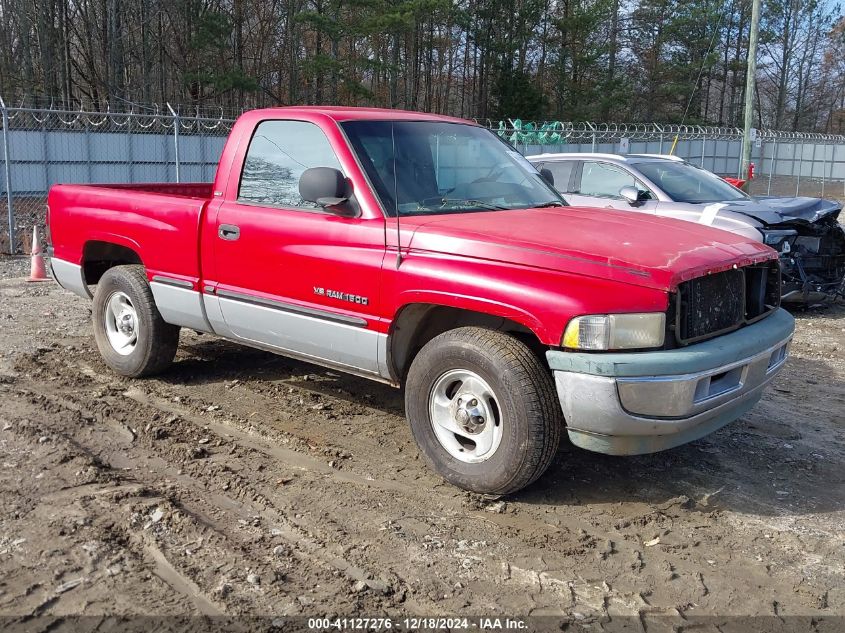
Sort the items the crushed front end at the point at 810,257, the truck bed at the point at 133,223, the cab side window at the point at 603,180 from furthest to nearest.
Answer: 1. the cab side window at the point at 603,180
2. the crushed front end at the point at 810,257
3. the truck bed at the point at 133,223

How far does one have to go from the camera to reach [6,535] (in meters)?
3.72

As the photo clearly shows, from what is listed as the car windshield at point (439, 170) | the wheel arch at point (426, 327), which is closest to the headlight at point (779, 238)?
the car windshield at point (439, 170)

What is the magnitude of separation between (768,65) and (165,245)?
216ft

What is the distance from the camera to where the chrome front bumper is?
3756mm

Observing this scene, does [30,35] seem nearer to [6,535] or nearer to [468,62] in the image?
[468,62]

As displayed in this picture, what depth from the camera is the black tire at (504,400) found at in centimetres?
396

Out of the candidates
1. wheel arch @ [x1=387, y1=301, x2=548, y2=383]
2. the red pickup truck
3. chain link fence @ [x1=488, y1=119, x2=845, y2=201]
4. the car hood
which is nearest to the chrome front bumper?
the red pickup truck

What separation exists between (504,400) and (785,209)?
6.58 m

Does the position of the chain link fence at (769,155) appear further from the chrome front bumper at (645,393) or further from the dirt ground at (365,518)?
the chrome front bumper at (645,393)

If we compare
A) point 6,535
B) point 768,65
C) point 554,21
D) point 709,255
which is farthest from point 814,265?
point 768,65

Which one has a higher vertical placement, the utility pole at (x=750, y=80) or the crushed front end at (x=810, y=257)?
the utility pole at (x=750, y=80)

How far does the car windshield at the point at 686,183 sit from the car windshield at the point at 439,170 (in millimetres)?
4523

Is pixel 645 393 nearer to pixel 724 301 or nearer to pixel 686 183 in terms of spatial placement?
pixel 724 301

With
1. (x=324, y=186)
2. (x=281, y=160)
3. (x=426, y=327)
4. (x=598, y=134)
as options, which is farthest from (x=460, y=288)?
(x=598, y=134)
